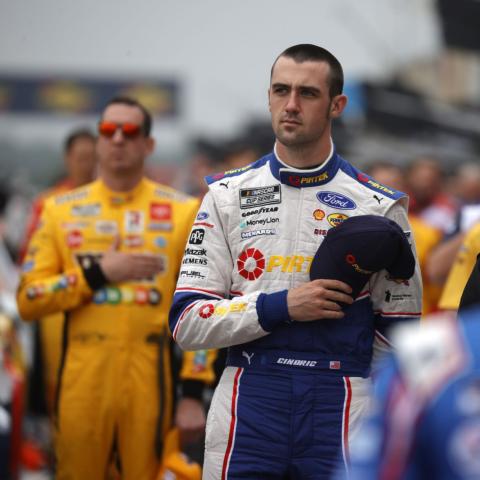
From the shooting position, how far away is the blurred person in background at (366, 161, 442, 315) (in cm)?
725

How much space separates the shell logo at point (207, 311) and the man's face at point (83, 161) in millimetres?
3982

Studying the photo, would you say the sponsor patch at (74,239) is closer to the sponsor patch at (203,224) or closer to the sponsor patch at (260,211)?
the sponsor patch at (203,224)

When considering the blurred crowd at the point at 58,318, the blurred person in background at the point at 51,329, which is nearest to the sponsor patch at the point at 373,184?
the blurred crowd at the point at 58,318

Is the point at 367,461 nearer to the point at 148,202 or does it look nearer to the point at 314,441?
the point at 314,441

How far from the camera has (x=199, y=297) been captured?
3871mm

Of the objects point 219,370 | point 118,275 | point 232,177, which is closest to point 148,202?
point 118,275

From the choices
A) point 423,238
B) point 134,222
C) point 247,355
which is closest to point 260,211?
point 247,355

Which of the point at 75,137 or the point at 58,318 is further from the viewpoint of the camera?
the point at 75,137

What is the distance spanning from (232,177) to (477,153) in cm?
2997

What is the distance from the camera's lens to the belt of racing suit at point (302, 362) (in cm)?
372

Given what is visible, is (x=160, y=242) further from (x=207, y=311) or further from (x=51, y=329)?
(x=51, y=329)

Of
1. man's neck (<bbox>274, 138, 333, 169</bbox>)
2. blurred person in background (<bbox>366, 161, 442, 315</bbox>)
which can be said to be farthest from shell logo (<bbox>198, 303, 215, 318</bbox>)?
blurred person in background (<bbox>366, 161, 442, 315</bbox>)

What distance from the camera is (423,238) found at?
7.87 metres

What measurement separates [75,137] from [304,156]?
4202 mm
